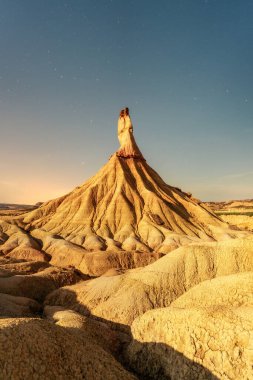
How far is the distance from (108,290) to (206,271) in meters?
7.41

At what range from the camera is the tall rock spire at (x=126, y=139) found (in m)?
87.9

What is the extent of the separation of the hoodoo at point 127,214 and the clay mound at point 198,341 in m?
38.6

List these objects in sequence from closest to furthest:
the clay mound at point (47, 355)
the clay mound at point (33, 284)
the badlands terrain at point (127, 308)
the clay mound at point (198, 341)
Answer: the clay mound at point (47, 355)
the badlands terrain at point (127, 308)
the clay mound at point (198, 341)
the clay mound at point (33, 284)

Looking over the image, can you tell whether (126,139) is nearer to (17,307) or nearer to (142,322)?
(17,307)

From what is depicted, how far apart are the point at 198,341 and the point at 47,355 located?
6.32 meters

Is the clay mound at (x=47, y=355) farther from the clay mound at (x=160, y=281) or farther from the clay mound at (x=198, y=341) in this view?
the clay mound at (x=160, y=281)

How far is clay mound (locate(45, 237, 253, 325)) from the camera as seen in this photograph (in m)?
22.8

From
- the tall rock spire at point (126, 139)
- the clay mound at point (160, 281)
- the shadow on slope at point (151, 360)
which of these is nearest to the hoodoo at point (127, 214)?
the tall rock spire at point (126, 139)

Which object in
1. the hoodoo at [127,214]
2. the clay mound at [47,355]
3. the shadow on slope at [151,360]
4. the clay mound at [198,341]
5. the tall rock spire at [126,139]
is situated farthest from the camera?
the tall rock spire at [126,139]

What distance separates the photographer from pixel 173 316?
50.2 feet

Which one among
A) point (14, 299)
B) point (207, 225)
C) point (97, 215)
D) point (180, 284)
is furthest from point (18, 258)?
point (207, 225)

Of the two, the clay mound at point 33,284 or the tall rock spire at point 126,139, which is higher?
the tall rock spire at point 126,139

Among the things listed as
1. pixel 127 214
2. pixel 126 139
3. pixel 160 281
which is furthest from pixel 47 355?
pixel 126 139

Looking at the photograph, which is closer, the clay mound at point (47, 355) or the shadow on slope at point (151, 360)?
the clay mound at point (47, 355)
